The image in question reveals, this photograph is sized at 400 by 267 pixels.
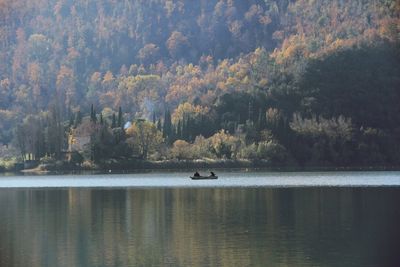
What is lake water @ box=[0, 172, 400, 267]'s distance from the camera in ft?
174

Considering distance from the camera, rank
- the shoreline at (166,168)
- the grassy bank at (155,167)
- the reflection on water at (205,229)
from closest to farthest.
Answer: the reflection on water at (205,229) → the shoreline at (166,168) → the grassy bank at (155,167)

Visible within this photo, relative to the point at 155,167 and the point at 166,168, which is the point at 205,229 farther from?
the point at 166,168

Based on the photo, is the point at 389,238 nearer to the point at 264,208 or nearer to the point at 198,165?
the point at 264,208

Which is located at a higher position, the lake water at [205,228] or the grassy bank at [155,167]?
the grassy bank at [155,167]

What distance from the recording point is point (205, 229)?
6556 cm

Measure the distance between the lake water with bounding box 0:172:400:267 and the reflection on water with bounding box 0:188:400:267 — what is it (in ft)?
0.19

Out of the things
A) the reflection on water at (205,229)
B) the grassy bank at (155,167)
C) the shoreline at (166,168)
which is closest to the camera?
the reflection on water at (205,229)

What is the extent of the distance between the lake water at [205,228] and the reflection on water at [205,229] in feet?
0.19

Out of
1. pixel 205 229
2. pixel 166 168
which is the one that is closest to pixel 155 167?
pixel 166 168

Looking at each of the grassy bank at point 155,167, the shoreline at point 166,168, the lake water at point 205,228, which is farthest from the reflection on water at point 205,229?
the grassy bank at point 155,167

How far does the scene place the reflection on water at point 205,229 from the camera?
5312cm

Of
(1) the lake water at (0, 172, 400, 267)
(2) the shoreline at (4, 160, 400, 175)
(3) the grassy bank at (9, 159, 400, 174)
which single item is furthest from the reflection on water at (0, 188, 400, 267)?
(3) the grassy bank at (9, 159, 400, 174)

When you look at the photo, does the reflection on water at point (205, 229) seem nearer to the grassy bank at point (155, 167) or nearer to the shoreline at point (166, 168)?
the shoreline at point (166, 168)

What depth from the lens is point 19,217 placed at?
76625 millimetres
